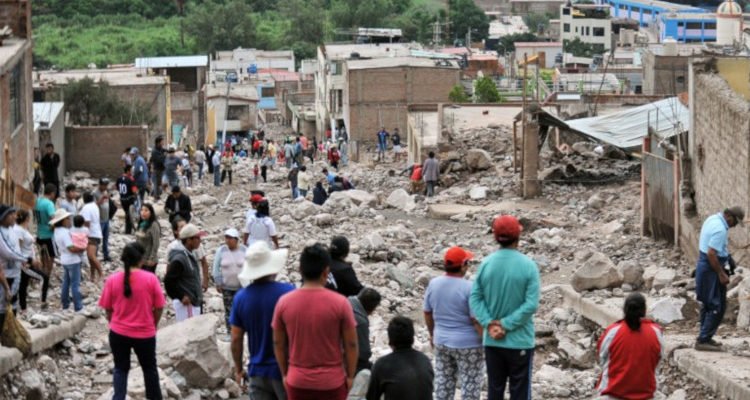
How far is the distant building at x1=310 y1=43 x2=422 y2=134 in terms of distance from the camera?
60.8 m

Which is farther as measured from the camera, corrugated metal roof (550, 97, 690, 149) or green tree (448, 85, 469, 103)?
green tree (448, 85, 469, 103)

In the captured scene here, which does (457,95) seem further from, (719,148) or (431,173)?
(719,148)

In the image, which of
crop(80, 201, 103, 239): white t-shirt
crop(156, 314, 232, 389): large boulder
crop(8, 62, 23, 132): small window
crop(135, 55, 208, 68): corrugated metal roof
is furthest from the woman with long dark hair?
crop(135, 55, 208, 68): corrugated metal roof

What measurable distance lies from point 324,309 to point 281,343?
30 cm

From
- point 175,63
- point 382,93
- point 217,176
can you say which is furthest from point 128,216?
point 175,63

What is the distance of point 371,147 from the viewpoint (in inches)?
2042

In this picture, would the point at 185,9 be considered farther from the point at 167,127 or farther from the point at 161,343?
the point at 161,343

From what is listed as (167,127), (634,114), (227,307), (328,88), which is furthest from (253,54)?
(227,307)

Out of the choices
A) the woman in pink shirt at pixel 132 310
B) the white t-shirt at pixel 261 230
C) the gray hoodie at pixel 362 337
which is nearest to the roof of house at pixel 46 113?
the white t-shirt at pixel 261 230

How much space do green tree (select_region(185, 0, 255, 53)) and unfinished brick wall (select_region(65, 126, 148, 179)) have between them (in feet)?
250

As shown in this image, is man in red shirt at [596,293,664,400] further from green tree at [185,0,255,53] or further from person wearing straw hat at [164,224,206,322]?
green tree at [185,0,255,53]

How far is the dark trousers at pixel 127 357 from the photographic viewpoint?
970 centimetres

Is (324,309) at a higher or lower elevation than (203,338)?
higher

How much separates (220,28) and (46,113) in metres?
79.9
